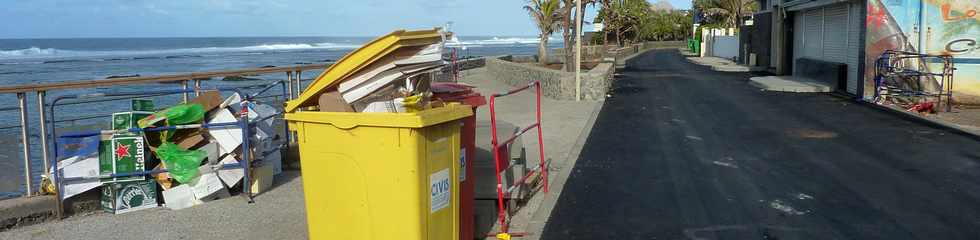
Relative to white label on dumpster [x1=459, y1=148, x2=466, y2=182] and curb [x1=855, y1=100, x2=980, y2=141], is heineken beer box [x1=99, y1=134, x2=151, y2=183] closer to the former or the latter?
white label on dumpster [x1=459, y1=148, x2=466, y2=182]

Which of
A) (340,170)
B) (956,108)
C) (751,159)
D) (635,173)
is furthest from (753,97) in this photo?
(340,170)

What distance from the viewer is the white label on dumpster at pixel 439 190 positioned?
17.0ft

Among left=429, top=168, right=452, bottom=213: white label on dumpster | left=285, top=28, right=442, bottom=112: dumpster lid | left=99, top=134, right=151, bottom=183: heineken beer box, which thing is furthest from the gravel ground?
left=429, top=168, right=452, bottom=213: white label on dumpster

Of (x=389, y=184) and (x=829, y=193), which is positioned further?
(x=829, y=193)

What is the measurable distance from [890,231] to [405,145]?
3988 millimetres

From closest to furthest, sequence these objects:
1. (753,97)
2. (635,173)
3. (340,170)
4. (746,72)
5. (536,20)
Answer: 1. (340,170)
2. (635,173)
3. (753,97)
4. (746,72)
5. (536,20)

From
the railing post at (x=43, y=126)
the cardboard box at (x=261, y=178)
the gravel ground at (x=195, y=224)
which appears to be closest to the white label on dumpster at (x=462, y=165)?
the gravel ground at (x=195, y=224)

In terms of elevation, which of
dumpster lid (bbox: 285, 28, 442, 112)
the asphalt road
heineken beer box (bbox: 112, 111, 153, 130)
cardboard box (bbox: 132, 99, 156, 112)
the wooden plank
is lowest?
the asphalt road

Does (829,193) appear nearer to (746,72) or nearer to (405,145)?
(405,145)

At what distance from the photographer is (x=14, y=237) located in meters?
6.52

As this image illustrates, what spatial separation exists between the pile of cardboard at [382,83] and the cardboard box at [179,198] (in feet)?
8.95

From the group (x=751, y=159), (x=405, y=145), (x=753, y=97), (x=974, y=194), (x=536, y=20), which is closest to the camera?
(x=405, y=145)

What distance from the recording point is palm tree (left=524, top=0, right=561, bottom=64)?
3472 centimetres

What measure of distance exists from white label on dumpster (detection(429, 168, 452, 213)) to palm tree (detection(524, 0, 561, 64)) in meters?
A: 29.6
